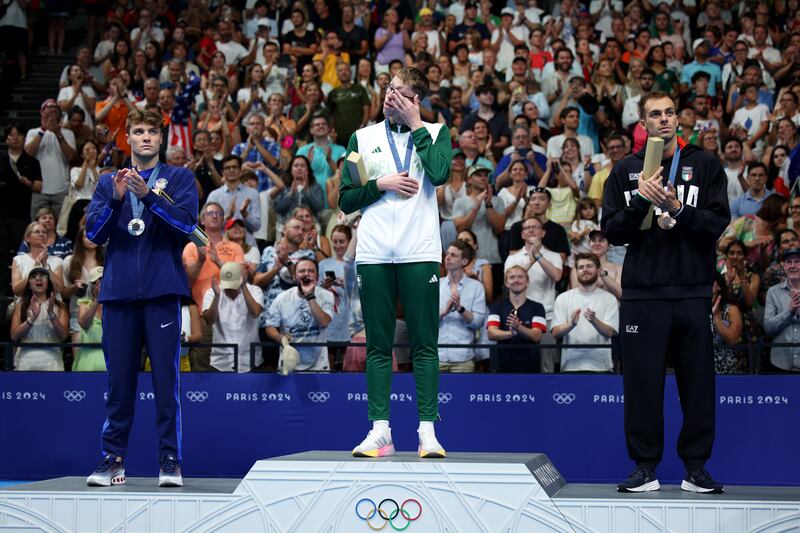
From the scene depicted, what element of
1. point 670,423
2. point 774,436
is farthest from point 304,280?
point 774,436

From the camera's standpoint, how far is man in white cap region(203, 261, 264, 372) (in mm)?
9953

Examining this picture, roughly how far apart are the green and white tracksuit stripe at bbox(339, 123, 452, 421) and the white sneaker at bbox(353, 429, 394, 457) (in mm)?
105

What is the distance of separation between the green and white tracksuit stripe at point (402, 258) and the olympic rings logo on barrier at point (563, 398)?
134 inches

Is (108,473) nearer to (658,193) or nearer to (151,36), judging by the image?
(658,193)

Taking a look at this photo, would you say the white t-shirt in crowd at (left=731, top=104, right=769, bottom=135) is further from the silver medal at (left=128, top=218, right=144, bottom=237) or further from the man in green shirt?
the silver medal at (left=128, top=218, right=144, bottom=237)

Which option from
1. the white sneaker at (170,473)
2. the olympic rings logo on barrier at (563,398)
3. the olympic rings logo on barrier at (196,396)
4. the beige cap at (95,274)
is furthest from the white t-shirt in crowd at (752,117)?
the white sneaker at (170,473)

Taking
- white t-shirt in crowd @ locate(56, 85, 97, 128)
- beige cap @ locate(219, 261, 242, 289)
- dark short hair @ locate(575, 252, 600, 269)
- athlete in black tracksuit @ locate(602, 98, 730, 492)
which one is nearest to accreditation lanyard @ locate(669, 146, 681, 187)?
athlete in black tracksuit @ locate(602, 98, 730, 492)

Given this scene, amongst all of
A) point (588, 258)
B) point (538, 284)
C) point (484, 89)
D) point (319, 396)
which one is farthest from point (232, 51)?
point (588, 258)

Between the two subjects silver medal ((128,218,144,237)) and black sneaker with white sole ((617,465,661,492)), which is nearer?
black sneaker with white sole ((617,465,661,492))

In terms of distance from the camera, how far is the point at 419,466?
5.78m

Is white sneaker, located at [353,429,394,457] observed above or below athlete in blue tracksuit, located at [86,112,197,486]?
below

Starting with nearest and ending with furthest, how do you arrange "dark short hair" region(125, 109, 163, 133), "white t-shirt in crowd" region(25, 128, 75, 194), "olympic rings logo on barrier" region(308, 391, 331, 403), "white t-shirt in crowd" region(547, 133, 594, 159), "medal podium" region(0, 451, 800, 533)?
"medal podium" region(0, 451, 800, 533) < "dark short hair" region(125, 109, 163, 133) < "olympic rings logo on barrier" region(308, 391, 331, 403) < "white t-shirt in crowd" region(547, 133, 594, 159) < "white t-shirt in crowd" region(25, 128, 75, 194)

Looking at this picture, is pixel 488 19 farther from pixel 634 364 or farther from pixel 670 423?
pixel 634 364

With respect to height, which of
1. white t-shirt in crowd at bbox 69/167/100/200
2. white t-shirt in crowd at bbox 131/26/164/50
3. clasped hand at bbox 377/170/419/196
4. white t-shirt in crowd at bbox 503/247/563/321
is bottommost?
white t-shirt in crowd at bbox 503/247/563/321
